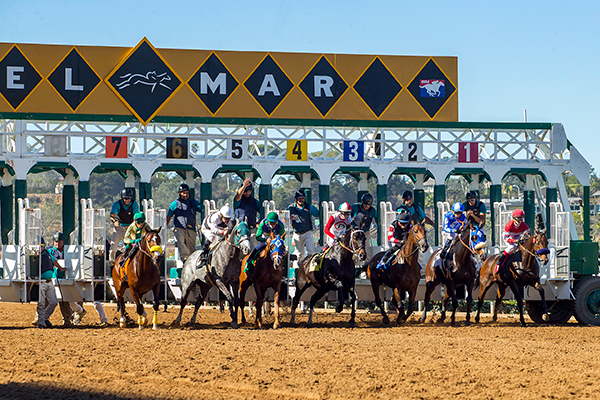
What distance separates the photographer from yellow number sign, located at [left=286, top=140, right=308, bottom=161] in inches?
678

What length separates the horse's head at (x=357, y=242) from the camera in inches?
470

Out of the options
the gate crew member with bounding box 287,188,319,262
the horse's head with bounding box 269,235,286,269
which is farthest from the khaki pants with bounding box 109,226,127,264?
the gate crew member with bounding box 287,188,319,262

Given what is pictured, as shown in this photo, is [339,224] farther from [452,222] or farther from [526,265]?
[526,265]

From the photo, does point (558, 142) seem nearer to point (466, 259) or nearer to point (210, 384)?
point (466, 259)

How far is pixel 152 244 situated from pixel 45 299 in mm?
2269

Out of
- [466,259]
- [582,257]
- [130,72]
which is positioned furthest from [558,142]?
[130,72]

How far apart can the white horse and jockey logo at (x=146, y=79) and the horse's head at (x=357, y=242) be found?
797 cm

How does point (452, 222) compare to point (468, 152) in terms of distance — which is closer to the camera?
point (452, 222)

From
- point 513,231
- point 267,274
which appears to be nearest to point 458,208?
point 513,231

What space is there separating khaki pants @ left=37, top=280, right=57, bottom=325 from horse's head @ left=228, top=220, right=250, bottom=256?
3082 mm

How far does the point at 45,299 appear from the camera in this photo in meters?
12.4

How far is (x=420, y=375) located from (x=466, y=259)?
5.25m

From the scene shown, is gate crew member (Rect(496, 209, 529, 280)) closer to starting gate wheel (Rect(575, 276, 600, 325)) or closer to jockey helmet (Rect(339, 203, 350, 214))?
starting gate wheel (Rect(575, 276, 600, 325))

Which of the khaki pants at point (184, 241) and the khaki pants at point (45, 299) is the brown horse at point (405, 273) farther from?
the khaki pants at point (45, 299)
